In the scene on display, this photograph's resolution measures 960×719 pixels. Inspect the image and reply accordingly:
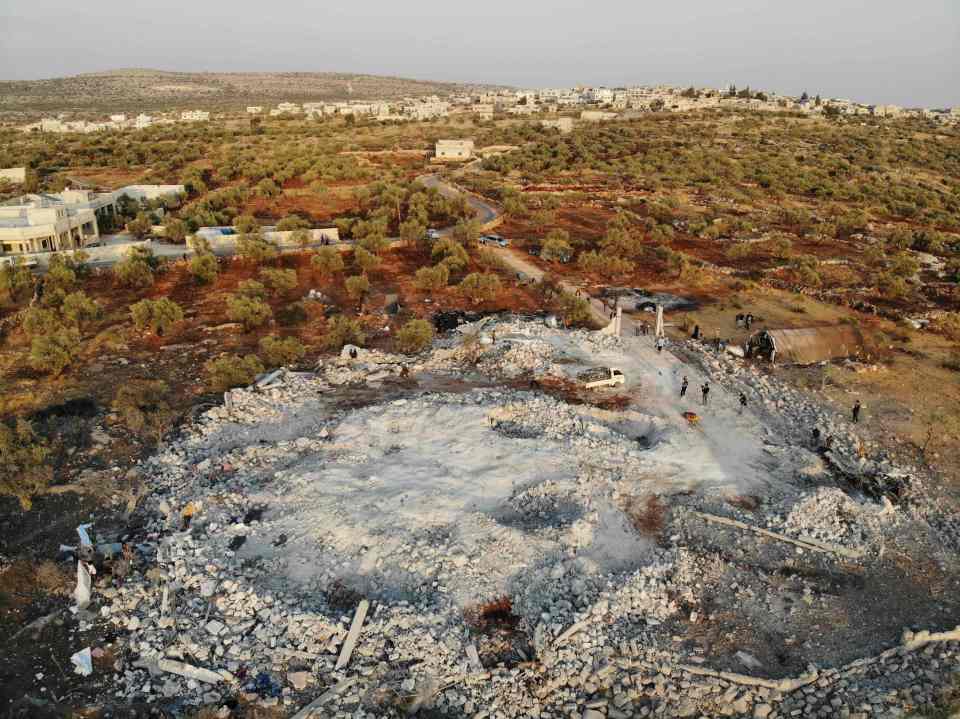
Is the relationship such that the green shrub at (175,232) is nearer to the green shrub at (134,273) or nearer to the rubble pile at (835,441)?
the green shrub at (134,273)

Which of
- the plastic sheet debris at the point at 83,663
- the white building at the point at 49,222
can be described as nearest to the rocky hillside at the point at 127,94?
the white building at the point at 49,222

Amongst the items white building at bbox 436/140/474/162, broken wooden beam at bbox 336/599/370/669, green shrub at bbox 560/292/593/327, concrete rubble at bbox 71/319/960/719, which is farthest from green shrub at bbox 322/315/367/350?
white building at bbox 436/140/474/162

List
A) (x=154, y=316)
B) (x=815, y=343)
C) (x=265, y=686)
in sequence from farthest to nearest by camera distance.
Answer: (x=154, y=316)
(x=815, y=343)
(x=265, y=686)

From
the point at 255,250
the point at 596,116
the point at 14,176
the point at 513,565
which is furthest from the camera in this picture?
the point at 596,116

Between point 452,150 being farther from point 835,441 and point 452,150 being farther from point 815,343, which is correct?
point 835,441

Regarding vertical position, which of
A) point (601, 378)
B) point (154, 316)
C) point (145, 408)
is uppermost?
point (154, 316)

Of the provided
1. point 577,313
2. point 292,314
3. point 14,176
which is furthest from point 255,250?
point 14,176

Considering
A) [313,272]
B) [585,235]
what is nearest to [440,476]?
[313,272]
